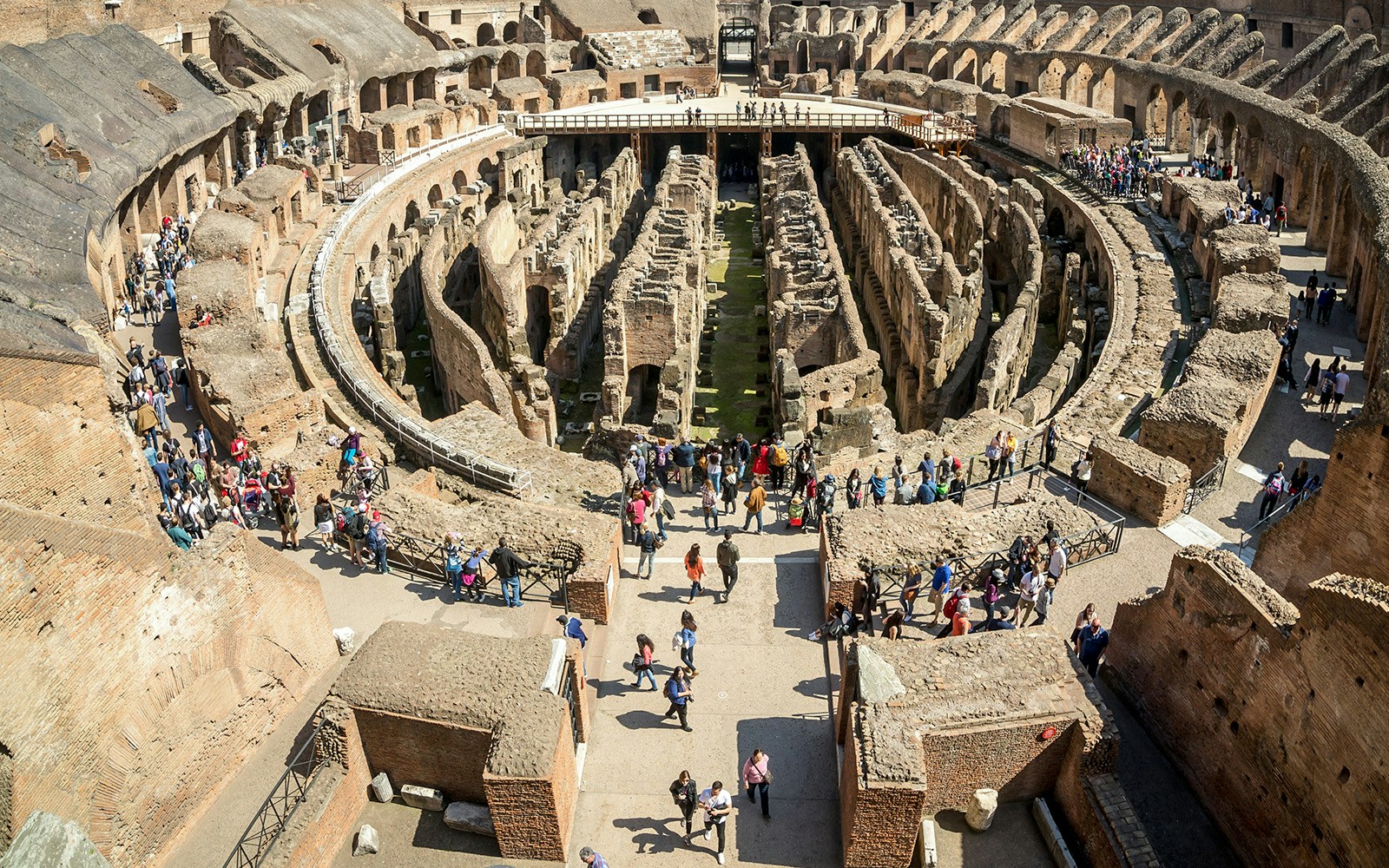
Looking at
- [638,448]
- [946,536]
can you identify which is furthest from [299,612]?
[946,536]

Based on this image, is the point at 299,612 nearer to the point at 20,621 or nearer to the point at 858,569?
the point at 20,621

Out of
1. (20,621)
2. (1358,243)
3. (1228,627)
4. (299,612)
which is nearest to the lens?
(20,621)

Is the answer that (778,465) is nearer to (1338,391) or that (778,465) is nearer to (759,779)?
(759,779)

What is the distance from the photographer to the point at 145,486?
49.5 feet

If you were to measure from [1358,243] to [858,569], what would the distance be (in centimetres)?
1660

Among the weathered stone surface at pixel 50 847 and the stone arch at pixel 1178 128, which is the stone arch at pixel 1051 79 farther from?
the weathered stone surface at pixel 50 847

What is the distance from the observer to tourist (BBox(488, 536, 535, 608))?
1463 cm

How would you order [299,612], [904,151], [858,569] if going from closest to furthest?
[299,612]
[858,569]
[904,151]

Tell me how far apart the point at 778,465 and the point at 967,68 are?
41.0 metres

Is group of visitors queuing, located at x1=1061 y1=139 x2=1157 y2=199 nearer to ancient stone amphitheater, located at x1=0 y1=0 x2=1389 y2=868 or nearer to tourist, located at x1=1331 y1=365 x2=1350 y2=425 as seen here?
ancient stone amphitheater, located at x1=0 y1=0 x2=1389 y2=868

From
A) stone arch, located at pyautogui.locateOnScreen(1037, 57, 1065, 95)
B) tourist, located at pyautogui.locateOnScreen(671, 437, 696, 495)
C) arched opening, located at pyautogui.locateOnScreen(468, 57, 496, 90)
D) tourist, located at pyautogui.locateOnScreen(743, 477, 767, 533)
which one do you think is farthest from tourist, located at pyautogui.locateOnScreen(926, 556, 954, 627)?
arched opening, located at pyautogui.locateOnScreen(468, 57, 496, 90)

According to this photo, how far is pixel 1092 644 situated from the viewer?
1327cm

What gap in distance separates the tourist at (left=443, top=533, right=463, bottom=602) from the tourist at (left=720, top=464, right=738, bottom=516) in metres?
4.45

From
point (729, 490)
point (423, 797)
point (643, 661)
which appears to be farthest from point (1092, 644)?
point (423, 797)
